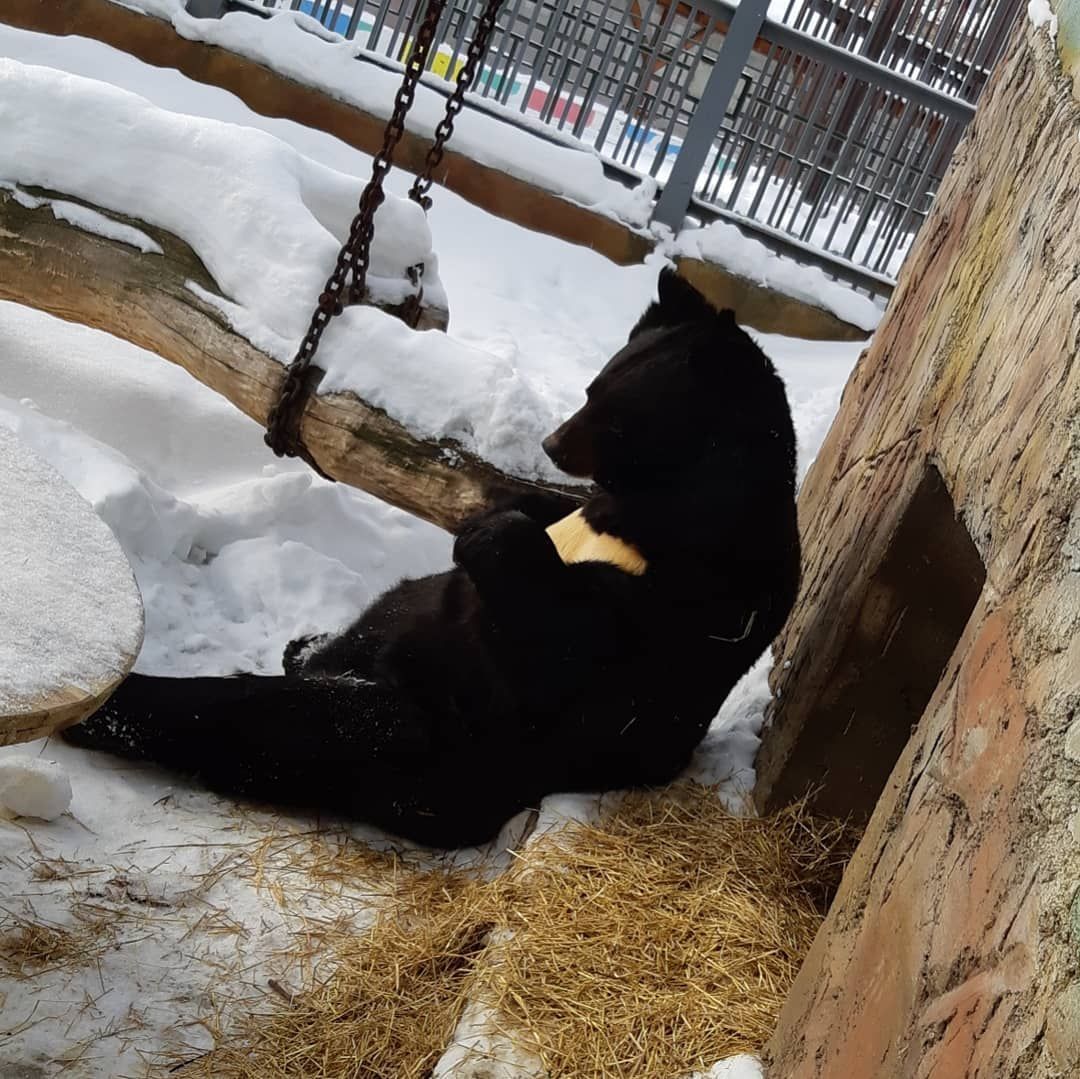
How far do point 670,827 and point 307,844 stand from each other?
3.65 ft

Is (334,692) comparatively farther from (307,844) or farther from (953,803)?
(953,803)

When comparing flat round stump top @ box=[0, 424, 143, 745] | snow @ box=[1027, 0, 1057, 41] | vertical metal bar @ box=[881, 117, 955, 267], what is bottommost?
flat round stump top @ box=[0, 424, 143, 745]

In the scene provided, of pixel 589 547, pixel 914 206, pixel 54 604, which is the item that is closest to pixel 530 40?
pixel 914 206

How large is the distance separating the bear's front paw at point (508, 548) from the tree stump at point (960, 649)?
3.14ft

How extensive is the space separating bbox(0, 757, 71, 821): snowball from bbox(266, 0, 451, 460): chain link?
1.43m

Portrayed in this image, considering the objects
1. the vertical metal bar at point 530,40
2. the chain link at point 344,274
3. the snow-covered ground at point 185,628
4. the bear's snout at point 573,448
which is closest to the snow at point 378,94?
the vertical metal bar at point 530,40

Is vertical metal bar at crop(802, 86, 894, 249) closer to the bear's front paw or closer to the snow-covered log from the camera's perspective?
the snow-covered log

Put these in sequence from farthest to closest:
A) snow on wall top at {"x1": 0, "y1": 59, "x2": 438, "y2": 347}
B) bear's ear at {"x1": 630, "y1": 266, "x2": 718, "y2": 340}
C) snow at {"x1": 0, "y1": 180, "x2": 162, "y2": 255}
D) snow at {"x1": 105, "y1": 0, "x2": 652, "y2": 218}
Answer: snow at {"x1": 105, "y1": 0, "x2": 652, "y2": 218} < snow at {"x1": 0, "y1": 180, "x2": 162, "y2": 255} < snow on wall top at {"x1": 0, "y1": 59, "x2": 438, "y2": 347} < bear's ear at {"x1": 630, "y1": 266, "x2": 718, "y2": 340}

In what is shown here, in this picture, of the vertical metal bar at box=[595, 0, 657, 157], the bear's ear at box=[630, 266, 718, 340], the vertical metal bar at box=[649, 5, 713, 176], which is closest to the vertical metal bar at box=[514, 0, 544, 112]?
the vertical metal bar at box=[595, 0, 657, 157]

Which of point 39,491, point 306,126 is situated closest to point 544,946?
point 39,491

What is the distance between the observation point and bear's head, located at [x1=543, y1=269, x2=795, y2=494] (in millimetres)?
3506

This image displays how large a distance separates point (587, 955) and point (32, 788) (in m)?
1.59

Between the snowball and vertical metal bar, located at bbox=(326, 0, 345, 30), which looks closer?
the snowball

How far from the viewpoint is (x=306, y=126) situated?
1010cm
